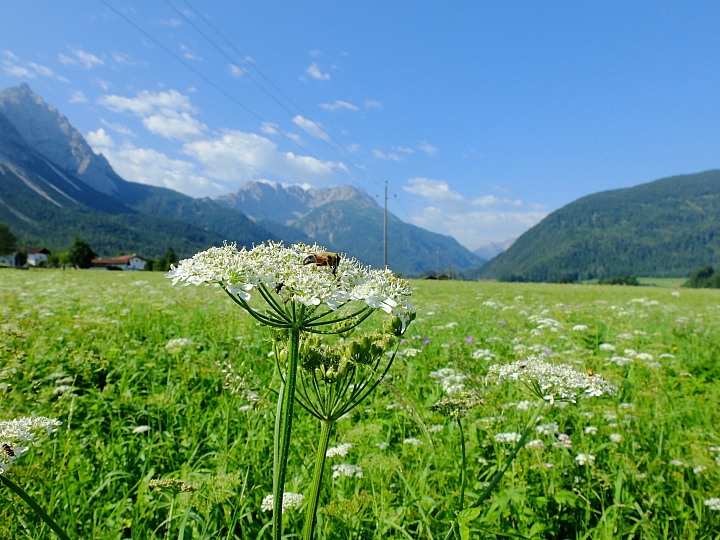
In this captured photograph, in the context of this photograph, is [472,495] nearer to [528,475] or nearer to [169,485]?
[528,475]

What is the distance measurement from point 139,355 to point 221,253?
5.00 meters

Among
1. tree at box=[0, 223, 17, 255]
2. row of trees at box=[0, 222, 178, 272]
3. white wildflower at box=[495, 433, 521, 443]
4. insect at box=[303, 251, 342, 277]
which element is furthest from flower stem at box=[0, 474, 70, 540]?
tree at box=[0, 223, 17, 255]

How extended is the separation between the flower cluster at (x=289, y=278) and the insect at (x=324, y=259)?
0.03 meters

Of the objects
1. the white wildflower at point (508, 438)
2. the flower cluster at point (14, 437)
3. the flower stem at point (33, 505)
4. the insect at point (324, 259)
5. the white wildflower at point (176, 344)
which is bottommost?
the white wildflower at point (508, 438)

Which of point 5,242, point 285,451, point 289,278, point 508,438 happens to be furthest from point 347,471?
point 5,242

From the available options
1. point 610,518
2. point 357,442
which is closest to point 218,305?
point 357,442

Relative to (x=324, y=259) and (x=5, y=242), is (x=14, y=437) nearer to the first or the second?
(x=324, y=259)

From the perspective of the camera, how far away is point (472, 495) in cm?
314

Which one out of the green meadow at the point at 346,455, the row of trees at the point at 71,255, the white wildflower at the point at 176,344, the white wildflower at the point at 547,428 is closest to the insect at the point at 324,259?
the green meadow at the point at 346,455

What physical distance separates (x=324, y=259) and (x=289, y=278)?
493mm

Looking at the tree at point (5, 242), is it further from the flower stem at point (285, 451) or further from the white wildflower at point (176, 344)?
the flower stem at point (285, 451)

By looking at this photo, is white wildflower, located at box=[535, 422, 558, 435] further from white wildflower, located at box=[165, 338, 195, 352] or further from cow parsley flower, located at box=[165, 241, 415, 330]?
white wildflower, located at box=[165, 338, 195, 352]

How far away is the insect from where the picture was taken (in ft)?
7.82

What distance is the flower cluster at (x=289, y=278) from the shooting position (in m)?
1.90
